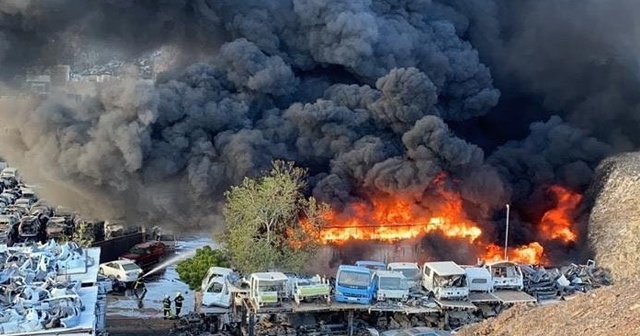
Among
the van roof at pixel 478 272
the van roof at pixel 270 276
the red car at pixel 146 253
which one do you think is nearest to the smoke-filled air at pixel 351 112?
the red car at pixel 146 253

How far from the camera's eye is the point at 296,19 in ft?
129

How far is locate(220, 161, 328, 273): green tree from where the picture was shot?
1153 inches

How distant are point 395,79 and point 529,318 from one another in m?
19.0

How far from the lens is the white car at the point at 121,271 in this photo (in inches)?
1299

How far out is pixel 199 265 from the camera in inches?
1194

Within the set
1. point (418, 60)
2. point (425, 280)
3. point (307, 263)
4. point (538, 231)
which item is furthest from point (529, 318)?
point (418, 60)

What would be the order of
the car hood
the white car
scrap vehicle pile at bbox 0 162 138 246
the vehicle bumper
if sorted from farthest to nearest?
scrap vehicle pile at bbox 0 162 138 246 < the car hood < the white car < the vehicle bumper

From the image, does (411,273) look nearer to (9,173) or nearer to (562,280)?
(562,280)

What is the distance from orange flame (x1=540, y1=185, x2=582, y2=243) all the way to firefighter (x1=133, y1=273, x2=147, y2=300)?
53.5 ft

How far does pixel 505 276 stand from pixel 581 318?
10998 mm

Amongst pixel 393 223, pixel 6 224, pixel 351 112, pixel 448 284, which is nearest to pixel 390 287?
pixel 448 284

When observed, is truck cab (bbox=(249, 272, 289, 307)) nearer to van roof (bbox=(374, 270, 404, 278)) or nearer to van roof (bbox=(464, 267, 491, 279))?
van roof (bbox=(374, 270, 404, 278))

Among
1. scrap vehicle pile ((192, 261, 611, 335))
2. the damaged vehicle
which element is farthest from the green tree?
the damaged vehicle

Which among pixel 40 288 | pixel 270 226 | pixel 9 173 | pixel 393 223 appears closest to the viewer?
pixel 40 288
